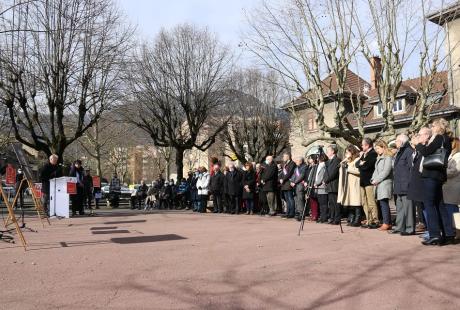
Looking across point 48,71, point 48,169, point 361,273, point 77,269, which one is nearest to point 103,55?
point 48,71

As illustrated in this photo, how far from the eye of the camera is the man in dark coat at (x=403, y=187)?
375 inches

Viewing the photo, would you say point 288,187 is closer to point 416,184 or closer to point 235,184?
point 235,184

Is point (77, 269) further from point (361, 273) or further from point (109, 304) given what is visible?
point (361, 273)

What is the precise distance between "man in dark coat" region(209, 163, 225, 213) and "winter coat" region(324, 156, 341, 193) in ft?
21.2

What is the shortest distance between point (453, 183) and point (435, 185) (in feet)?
1.51

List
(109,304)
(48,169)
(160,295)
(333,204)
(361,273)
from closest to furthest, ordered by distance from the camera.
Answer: (109,304) < (160,295) < (361,273) < (333,204) < (48,169)

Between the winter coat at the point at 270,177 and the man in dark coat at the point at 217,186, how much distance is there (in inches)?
111

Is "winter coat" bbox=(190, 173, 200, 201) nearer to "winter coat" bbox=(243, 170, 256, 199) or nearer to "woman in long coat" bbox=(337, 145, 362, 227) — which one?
"winter coat" bbox=(243, 170, 256, 199)

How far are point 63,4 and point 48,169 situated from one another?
9058 millimetres

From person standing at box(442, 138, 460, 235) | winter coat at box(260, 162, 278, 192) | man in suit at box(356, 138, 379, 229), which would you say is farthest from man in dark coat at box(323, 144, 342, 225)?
person standing at box(442, 138, 460, 235)

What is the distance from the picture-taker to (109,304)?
15.3 feet

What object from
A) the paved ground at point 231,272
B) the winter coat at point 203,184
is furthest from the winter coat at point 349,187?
the winter coat at point 203,184

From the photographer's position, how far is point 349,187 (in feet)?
37.4

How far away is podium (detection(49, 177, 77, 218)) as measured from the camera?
13875mm
